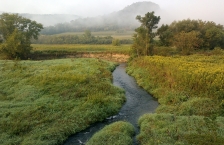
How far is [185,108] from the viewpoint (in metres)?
17.9

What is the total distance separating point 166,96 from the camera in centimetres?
2134

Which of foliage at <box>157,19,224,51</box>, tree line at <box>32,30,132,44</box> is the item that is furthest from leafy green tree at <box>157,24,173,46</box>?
tree line at <box>32,30,132,44</box>

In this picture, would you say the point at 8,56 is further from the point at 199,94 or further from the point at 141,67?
the point at 199,94

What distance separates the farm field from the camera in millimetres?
13373

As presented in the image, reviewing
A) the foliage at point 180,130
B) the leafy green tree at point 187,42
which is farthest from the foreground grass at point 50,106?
the leafy green tree at point 187,42

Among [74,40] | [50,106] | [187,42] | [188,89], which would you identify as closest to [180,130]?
[188,89]

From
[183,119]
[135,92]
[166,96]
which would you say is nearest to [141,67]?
[135,92]

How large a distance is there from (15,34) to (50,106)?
37679 millimetres

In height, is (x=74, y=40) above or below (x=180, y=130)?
above

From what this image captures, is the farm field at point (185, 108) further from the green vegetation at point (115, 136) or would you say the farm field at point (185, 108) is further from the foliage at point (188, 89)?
the green vegetation at point (115, 136)

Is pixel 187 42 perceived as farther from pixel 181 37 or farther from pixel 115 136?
pixel 115 136

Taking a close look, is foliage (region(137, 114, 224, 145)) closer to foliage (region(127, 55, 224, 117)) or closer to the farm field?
the farm field

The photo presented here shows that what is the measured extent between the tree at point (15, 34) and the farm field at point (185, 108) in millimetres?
37499

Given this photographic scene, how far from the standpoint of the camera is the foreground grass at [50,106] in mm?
14172
